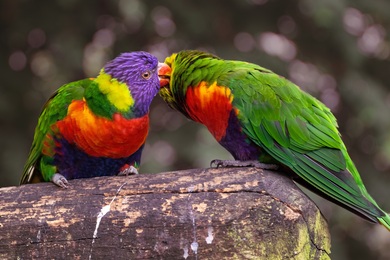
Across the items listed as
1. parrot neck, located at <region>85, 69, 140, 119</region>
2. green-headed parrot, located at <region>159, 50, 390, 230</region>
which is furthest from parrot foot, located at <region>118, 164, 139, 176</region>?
green-headed parrot, located at <region>159, 50, 390, 230</region>

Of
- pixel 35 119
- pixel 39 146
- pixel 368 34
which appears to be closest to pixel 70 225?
pixel 39 146

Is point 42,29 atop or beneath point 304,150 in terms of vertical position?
beneath

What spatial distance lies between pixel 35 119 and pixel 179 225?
12.6 ft

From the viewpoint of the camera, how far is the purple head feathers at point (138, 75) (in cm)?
285

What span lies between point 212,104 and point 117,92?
41 centimetres

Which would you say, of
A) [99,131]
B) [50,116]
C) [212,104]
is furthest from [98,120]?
[212,104]

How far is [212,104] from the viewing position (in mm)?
2684

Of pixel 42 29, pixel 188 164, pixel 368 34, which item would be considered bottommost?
pixel 188 164

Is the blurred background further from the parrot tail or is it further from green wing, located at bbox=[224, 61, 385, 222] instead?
the parrot tail

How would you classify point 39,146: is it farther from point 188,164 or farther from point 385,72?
point 385,72

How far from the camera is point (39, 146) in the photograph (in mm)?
2936

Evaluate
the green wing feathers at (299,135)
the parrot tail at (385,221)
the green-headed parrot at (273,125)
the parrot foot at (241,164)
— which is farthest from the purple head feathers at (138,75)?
the parrot tail at (385,221)

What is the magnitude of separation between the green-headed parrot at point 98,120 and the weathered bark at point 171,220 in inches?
19.3

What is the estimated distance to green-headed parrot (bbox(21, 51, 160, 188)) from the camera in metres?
2.80
